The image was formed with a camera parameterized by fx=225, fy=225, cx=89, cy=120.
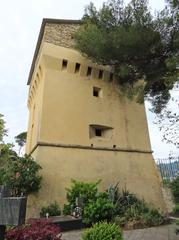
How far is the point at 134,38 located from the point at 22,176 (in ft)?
21.7

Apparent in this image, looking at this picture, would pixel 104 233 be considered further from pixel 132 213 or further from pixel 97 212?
pixel 132 213

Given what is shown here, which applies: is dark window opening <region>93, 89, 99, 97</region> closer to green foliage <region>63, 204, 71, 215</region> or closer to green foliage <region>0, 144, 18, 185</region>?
green foliage <region>0, 144, 18, 185</region>

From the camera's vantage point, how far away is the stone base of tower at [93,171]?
28.7ft

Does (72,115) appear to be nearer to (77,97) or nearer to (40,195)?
(77,97)

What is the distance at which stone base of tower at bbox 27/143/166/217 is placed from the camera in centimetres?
874

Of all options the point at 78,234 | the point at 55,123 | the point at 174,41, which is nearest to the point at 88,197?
the point at 78,234

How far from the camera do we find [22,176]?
785 cm

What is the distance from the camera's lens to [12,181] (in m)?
7.68

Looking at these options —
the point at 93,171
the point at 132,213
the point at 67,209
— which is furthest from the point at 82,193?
the point at 93,171

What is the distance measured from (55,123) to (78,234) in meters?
4.92

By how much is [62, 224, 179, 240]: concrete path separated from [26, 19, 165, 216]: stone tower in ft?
8.75

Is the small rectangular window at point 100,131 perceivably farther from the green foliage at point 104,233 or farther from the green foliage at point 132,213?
the green foliage at point 104,233

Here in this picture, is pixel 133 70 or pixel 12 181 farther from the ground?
pixel 133 70

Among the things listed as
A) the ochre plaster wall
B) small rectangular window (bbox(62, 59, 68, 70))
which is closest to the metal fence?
the ochre plaster wall
